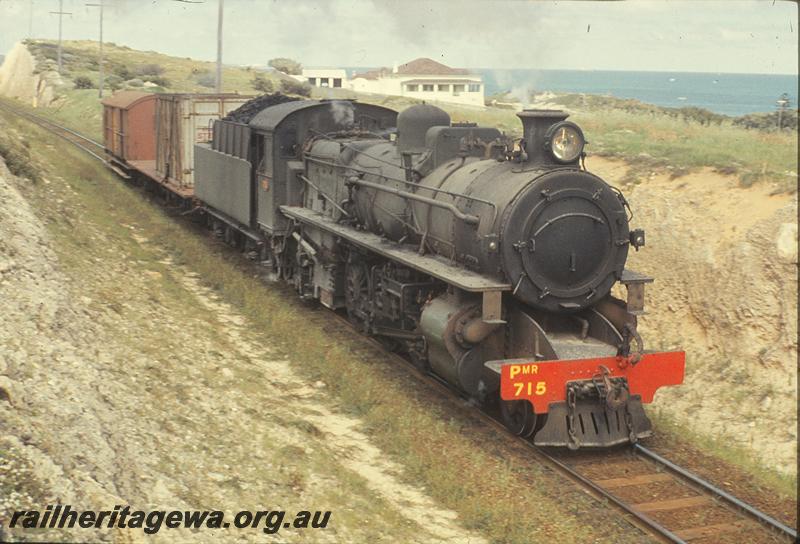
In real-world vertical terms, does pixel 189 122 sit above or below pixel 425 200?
above

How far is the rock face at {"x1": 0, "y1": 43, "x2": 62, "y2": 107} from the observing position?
193ft

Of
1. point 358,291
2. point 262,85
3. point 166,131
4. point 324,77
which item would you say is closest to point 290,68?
point 324,77

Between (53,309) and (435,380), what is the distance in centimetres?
513

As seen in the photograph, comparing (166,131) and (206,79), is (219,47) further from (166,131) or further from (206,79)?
(206,79)

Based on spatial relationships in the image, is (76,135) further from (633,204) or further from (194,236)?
(633,204)

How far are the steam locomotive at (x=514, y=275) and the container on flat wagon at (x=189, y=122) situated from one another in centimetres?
963

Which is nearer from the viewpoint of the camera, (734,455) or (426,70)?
(734,455)

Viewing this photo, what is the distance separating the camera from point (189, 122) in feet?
71.9

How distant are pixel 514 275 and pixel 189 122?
1439cm

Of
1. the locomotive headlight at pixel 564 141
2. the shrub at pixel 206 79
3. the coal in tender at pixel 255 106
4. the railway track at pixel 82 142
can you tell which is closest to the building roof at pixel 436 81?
the shrub at pixel 206 79

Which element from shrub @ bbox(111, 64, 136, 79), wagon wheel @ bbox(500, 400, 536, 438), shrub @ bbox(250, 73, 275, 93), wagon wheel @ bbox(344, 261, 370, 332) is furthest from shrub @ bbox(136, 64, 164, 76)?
wagon wheel @ bbox(500, 400, 536, 438)

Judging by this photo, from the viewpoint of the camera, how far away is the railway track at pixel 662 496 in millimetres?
8164

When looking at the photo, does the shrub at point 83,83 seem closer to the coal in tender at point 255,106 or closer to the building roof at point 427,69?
the building roof at point 427,69

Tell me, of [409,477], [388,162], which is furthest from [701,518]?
Answer: [388,162]
